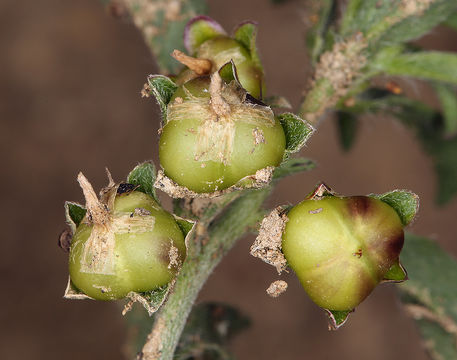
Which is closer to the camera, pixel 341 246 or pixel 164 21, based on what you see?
pixel 341 246

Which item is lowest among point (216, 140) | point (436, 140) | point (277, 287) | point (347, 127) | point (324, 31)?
point (436, 140)

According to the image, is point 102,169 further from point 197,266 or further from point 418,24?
point 418,24

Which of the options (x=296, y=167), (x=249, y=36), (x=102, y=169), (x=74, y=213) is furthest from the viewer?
(x=102, y=169)

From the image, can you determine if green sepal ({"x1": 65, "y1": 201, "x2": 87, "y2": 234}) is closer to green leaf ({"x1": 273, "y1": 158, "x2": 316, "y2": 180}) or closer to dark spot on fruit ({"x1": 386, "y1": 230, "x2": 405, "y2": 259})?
green leaf ({"x1": 273, "y1": 158, "x2": 316, "y2": 180})

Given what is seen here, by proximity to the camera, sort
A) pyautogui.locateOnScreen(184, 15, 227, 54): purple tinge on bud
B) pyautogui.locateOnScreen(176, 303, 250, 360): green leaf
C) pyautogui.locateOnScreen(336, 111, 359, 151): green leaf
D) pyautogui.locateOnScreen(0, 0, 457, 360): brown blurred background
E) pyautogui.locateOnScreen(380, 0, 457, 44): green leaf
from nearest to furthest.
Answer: pyautogui.locateOnScreen(184, 15, 227, 54): purple tinge on bud → pyautogui.locateOnScreen(380, 0, 457, 44): green leaf → pyautogui.locateOnScreen(176, 303, 250, 360): green leaf → pyautogui.locateOnScreen(336, 111, 359, 151): green leaf → pyautogui.locateOnScreen(0, 0, 457, 360): brown blurred background

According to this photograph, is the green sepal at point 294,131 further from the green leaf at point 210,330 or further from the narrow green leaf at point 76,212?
the green leaf at point 210,330

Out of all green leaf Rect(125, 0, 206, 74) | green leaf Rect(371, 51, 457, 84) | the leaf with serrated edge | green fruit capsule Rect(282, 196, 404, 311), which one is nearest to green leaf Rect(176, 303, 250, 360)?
the leaf with serrated edge

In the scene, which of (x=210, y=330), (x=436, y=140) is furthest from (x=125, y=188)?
(x=436, y=140)
